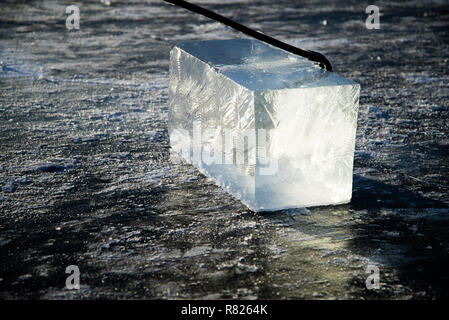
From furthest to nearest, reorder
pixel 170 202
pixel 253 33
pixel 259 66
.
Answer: pixel 259 66
pixel 170 202
pixel 253 33

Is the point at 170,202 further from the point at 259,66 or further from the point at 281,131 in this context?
the point at 259,66

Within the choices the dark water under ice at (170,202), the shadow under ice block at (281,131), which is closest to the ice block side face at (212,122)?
the shadow under ice block at (281,131)

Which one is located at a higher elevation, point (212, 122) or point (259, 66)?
point (259, 66)

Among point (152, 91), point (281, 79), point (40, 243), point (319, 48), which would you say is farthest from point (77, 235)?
point (319, 48)

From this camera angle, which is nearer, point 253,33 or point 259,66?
point 253,33

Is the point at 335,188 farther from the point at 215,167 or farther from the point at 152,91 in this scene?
the point at 152,91

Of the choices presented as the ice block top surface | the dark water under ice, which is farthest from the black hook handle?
the dark water under ice

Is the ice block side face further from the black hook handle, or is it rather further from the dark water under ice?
the black hook handle

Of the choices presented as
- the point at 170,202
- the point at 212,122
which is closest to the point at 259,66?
the point at 212,122

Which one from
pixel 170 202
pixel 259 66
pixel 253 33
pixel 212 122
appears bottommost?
pixel 170 202
